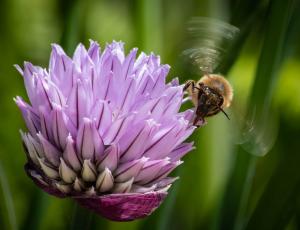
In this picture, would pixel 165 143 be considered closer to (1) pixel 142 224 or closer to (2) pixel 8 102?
(1) pixel 142 224

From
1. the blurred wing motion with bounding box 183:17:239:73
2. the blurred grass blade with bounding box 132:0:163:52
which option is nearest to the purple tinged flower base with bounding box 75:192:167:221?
the blurred wing motion with bounding box 183:17:239:73

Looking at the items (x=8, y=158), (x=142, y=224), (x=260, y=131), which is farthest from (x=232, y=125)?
(x=8, y=158)

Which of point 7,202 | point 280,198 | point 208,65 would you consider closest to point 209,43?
point 208,65

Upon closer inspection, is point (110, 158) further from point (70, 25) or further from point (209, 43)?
point (70, 25)

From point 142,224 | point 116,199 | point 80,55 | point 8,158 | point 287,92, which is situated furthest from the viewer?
point 287,92

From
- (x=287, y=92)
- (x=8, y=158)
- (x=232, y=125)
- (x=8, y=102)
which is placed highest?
(x=232, y=125)

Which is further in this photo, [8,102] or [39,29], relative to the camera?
[39,29]

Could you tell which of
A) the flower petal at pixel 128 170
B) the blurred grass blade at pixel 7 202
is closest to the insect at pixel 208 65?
the flower petal at pixel 128 170

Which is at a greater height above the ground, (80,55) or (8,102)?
(80,55)

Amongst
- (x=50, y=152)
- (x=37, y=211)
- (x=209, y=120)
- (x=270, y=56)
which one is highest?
(x=270, y=56)
